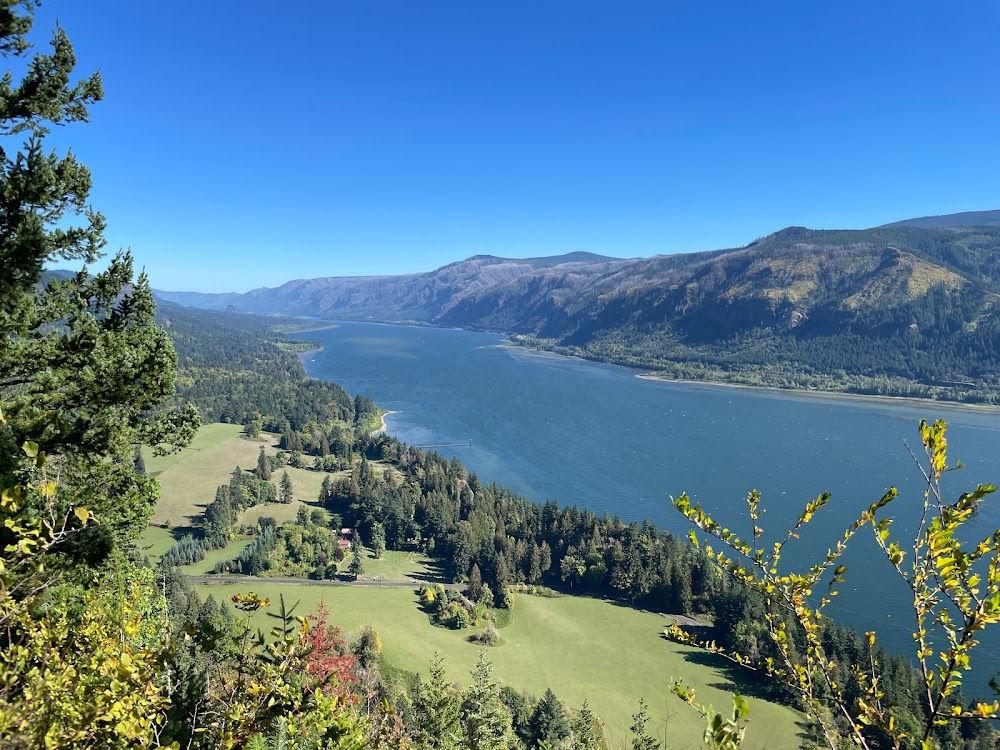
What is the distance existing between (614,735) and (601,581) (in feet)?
54.0

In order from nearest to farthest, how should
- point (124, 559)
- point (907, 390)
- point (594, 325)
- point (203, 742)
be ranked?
point (203, 742), point (124, 559), point (907, 390), point (594, 325)

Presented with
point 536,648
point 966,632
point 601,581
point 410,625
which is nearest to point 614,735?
point 536,648

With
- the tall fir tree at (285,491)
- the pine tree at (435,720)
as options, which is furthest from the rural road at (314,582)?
the pine tree at (435,720)

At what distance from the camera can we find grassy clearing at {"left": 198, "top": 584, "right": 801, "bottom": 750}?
23.6 meters

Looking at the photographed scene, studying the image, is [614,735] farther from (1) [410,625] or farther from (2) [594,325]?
(2) [594,325]

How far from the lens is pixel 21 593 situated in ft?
15.0

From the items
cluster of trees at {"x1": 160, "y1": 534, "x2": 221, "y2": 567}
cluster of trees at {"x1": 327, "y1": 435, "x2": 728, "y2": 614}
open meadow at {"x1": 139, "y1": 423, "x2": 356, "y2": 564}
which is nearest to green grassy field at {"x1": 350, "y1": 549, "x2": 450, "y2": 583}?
cluster of trees at {"x1": 327, "y1": 435, "x2": 728, "y2": 614}

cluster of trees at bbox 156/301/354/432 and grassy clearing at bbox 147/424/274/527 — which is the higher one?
cluster of trees at bbox 156/301/354/432

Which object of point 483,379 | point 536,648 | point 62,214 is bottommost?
point 536,648

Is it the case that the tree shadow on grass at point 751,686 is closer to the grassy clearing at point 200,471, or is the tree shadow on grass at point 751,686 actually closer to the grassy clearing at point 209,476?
the grassy clearing at point 209,476

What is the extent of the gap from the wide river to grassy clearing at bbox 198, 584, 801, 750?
920cm

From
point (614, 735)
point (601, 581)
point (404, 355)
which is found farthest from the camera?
point (404, 355)

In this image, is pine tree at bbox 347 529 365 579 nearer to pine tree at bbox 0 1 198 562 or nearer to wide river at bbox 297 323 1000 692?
wide river at bbox 297 323 1000 692

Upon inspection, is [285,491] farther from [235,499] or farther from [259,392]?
[259,392]
